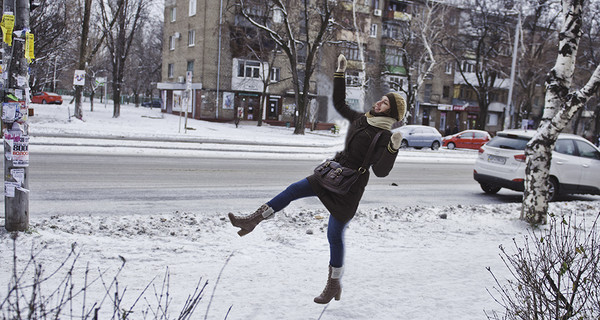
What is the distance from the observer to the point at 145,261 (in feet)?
15.5

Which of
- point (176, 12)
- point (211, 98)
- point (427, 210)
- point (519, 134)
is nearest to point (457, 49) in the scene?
point (211, 98)

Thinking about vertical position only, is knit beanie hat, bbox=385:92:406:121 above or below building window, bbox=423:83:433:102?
below

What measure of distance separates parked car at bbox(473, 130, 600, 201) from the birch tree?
361cm

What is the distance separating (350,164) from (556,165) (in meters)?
9.15

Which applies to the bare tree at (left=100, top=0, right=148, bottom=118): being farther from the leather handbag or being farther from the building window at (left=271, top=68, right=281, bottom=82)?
the leather handbag

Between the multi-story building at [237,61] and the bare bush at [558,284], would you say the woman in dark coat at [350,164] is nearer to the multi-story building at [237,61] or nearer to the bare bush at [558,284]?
the bare bush at [558,284]

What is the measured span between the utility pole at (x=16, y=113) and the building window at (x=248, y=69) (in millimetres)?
41679

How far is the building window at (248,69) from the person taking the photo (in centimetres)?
4631

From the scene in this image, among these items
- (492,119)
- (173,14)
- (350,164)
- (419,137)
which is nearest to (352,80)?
(419,137)

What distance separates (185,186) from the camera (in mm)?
10492

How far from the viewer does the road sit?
8.36 metres

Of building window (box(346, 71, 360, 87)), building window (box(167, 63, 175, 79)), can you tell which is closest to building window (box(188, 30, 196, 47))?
building window (box(167, 63, 175, 79))

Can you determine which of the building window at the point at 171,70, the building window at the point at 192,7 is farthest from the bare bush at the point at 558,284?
the building window at the point at 171,70

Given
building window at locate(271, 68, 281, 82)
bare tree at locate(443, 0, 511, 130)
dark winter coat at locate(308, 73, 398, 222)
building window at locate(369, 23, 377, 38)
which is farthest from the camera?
building window at locate(369, 23, 377, 38)
